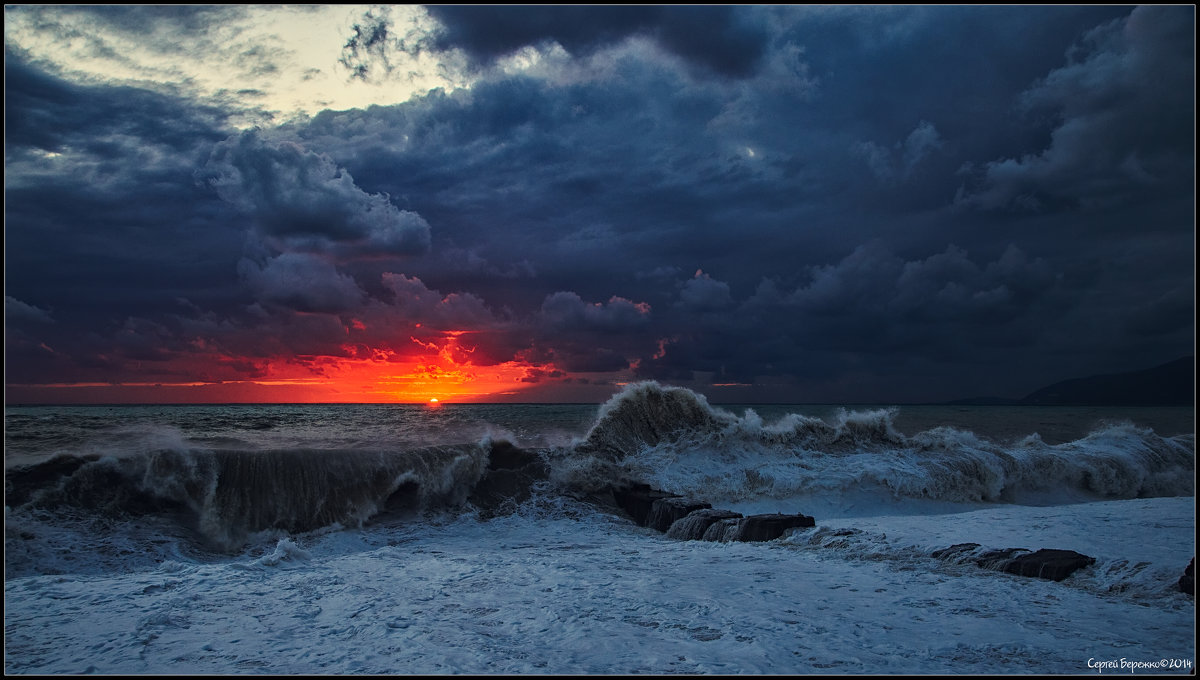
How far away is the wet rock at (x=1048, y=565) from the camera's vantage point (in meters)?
7.21

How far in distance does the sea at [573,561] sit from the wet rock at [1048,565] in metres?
0.11

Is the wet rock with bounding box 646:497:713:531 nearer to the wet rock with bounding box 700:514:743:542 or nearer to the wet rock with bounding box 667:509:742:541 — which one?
the wet rock with bounding box 667:509:742:541

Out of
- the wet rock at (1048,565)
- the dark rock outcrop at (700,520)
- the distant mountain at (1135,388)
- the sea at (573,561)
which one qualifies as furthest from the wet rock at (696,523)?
the distant mountain at (1135,388)

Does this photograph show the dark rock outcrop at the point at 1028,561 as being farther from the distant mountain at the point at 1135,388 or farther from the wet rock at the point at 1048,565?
the distant mountain at the point at 1135,388

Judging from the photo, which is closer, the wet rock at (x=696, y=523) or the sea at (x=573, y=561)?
the sea at (x=573, y=561)

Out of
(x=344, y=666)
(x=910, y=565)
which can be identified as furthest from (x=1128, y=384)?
(x=344, y=666)

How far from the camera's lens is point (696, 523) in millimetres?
11094

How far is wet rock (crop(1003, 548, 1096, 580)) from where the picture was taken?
7.21 meters

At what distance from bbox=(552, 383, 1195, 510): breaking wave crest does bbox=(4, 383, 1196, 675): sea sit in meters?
0.10

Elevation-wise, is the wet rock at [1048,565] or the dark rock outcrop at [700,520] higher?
the wet rock at [1048,565]

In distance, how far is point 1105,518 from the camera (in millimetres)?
11648

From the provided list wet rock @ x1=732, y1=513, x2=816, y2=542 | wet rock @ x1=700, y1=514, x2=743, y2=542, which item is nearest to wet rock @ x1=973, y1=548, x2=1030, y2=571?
wet rock @ x1=732, y1=513, x2=816, y2=542

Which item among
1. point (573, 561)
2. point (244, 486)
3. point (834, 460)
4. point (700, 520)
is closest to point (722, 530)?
point (700, 520)

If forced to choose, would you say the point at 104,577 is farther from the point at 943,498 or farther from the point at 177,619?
the point at 943,498
